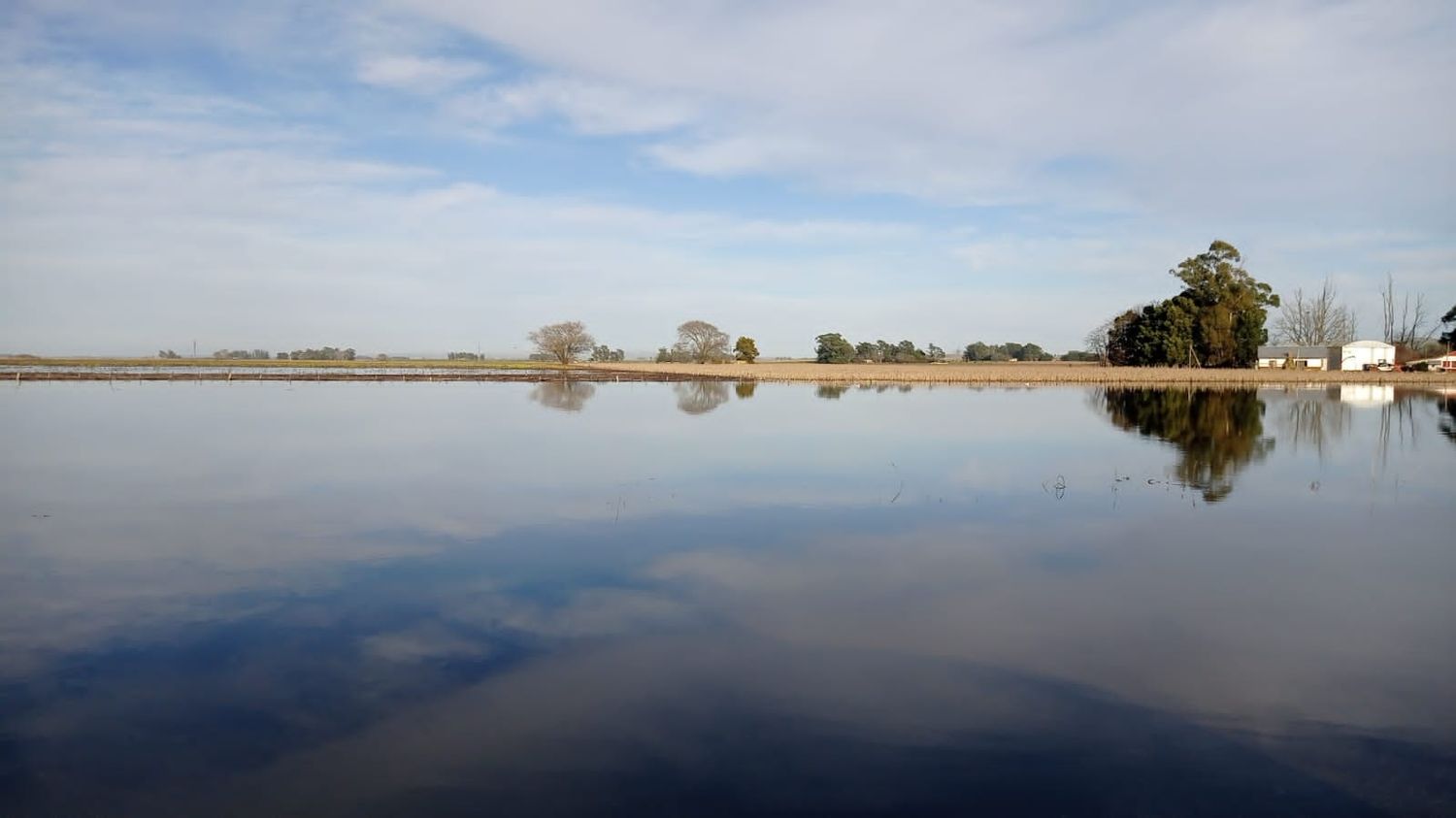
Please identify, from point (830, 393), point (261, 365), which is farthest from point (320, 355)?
point (830, 393)

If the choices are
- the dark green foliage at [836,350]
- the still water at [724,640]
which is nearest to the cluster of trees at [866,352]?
the dark green foliage at [836,350]

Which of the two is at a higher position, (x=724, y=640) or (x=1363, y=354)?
(x=1363, y=354)

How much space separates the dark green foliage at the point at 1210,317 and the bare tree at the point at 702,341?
1753 inches

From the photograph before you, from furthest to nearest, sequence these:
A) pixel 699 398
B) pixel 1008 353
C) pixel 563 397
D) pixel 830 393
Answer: pixel 1008 353 < pixel 830 393 < pixel 563 397 < pixel 699 398

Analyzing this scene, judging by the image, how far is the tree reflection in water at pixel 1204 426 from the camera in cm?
1517

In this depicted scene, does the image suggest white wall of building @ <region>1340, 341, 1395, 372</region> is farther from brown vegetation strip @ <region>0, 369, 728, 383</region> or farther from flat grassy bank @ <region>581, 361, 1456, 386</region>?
brown vegetation strip @ <region>0, 369, 728, 383</region>

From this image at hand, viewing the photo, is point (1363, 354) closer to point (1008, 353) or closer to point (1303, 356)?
point (1303, 356)

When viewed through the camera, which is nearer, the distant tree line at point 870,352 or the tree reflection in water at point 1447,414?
the tree reflection in water at point 1447,414

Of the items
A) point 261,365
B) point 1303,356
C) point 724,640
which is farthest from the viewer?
point 261,365

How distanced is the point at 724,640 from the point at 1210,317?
63470 millimetres

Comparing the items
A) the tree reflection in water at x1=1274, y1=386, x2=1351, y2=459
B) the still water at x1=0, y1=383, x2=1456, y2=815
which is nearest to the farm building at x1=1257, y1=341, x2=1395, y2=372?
the tree reflection in water at x1=1274, y1=386, x2=1351, y2=459

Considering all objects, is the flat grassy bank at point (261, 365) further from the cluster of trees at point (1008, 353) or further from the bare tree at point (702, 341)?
the cluster of trees at point (1008, 353)

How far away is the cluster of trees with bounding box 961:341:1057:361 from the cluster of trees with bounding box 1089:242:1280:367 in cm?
6446

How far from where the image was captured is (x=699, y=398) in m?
37.0
